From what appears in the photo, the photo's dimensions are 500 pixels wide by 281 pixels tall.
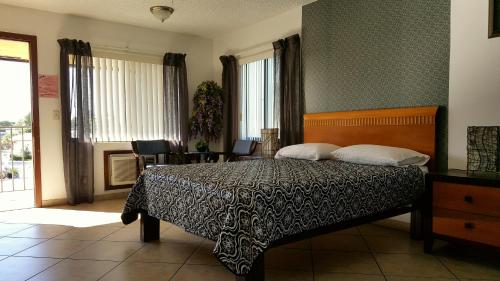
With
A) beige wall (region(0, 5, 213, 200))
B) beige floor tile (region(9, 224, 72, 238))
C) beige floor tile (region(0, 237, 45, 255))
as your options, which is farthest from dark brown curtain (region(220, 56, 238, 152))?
beige floor tile (region(0, 237, 45, 255))

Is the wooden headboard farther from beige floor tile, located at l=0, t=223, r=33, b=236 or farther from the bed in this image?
beige floor tile, located at l=0, t=223, r=33, b=236

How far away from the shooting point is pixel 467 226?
7.67ft

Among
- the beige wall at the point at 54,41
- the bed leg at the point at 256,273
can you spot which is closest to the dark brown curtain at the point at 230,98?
the beige wall at the point at 54,41

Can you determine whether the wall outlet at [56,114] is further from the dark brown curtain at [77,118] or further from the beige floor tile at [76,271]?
the beige floor tile at [76,271]

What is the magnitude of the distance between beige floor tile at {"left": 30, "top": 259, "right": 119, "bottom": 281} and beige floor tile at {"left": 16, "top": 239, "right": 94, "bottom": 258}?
20cm

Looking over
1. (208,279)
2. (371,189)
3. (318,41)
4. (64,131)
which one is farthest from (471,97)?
(64,131)

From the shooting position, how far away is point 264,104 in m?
4.96

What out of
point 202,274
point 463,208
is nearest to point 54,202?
point 202,274

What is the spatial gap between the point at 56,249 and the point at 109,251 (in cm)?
45

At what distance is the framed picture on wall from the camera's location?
2617mm

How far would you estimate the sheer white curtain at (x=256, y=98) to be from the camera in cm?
487

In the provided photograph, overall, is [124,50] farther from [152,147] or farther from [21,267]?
[21,267]

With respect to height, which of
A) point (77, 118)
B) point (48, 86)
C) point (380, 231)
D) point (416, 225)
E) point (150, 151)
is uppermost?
point (48, 86)

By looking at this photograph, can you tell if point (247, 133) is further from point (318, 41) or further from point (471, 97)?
point (471, 97)
